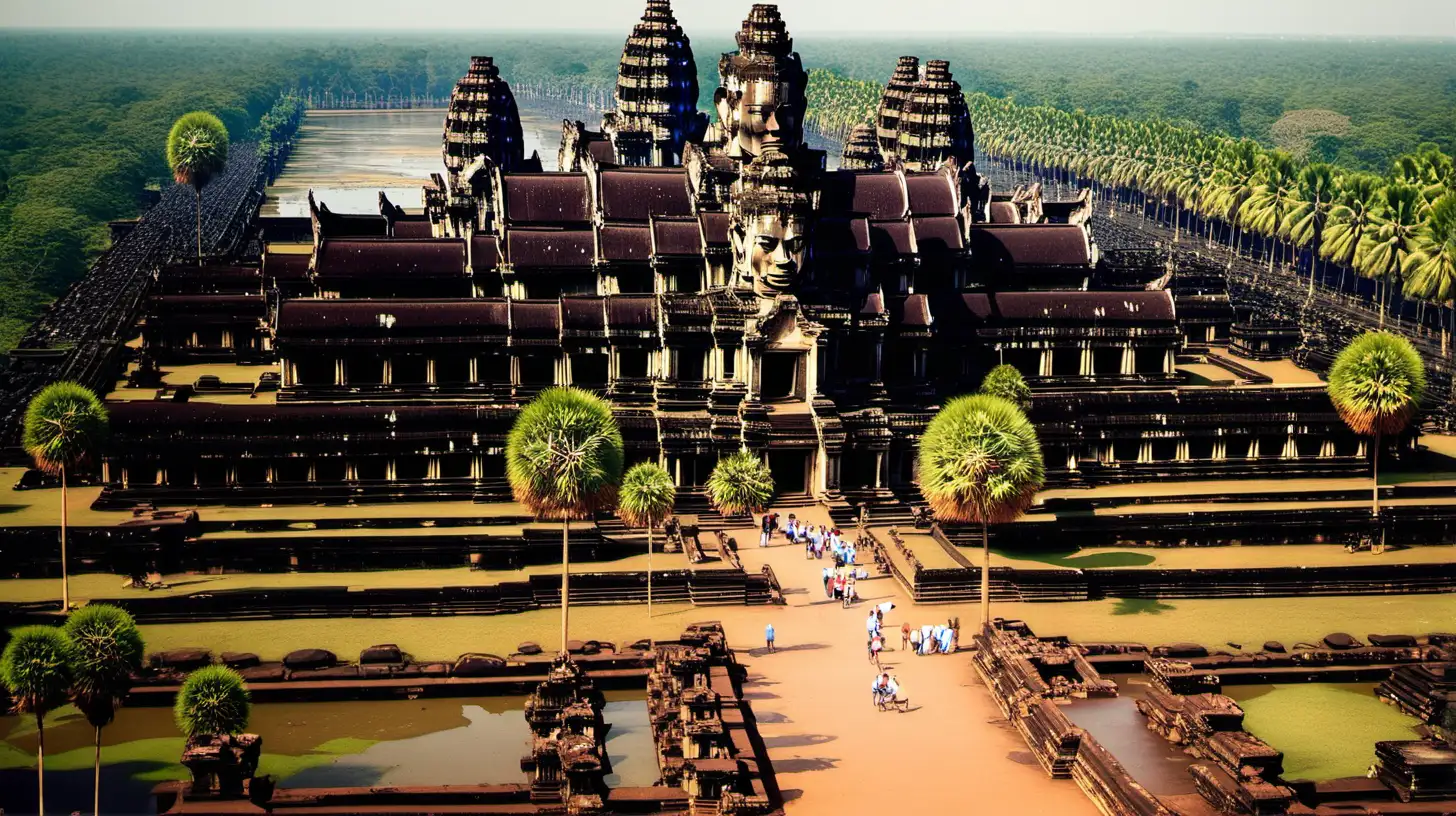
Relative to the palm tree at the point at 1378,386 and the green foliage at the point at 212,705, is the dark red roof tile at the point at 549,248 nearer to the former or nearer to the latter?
the palm tree at the point at 1378,386

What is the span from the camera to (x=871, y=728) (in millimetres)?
49562

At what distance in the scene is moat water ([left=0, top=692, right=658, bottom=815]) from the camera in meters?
45.4

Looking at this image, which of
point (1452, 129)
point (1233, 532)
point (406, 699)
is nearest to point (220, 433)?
point (406, 699)

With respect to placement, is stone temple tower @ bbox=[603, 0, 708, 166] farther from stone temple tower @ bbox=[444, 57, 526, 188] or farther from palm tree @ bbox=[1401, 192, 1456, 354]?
palm tree @ bbox=[1401, 192, 1456, 354]

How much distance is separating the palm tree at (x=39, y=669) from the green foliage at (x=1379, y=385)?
155ft

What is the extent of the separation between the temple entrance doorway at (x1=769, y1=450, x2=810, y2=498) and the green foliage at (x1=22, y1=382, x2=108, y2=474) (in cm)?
2535

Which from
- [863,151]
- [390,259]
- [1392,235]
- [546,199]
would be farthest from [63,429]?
[1392,235]

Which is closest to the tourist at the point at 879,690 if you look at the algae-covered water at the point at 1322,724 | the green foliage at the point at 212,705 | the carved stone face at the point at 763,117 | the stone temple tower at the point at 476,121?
the algae-covered water at the point at 1322,724

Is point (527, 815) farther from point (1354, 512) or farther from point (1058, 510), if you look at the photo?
point (1354, 512)

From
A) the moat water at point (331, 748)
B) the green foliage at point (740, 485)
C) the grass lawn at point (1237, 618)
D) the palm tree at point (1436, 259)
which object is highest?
the palm tree at point (1436, 259)

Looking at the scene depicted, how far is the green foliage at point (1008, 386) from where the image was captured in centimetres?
7356

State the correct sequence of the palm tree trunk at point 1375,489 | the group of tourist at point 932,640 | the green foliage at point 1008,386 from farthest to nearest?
the green foliage at point 1008,386 < the palm tree trunk at point 1375,489 < the group of tourist at point 932,640

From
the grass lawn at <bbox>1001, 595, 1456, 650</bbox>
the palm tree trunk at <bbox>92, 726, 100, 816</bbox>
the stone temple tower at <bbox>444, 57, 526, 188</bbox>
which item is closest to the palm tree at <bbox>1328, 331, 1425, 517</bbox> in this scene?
the grass lawn at <bbox>1001, 595, 1456, 650</bbox>

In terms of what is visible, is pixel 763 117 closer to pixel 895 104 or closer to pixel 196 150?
pixel 895 104
